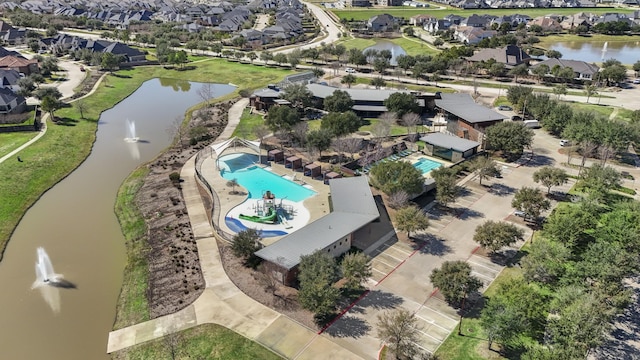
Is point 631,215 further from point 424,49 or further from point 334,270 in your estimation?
point 424,49

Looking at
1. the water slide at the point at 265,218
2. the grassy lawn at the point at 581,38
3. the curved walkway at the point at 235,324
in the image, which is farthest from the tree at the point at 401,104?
the grassy lawn at the point at 581,38

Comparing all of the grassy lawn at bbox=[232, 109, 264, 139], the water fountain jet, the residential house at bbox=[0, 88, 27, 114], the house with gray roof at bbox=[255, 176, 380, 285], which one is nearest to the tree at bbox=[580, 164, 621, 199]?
the house with gray roof at bbox=[255, 176, 380, 285]

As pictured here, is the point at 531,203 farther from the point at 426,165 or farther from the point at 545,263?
the point at 426,165

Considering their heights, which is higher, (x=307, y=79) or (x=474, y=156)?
(x=307, y=79)

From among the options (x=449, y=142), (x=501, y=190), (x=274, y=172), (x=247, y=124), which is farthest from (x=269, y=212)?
(x=247, y=124)

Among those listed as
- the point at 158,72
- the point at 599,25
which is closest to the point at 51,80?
the point at 158,72

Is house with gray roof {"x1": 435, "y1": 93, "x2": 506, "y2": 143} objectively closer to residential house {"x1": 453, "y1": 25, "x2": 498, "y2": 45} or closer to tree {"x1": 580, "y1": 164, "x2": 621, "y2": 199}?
tree {"x1": 580, "y1": 164, "x2": 621, "y2": 199}

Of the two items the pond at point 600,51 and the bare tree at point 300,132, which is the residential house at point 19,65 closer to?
the bare tree at point 300,132
